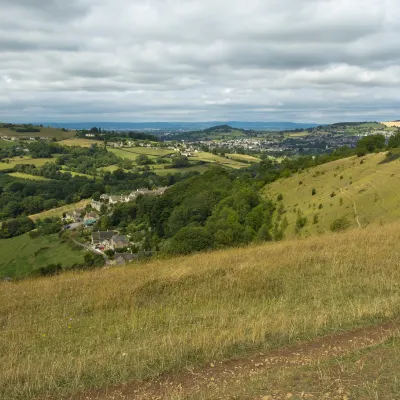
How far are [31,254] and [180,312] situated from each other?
57931 mm

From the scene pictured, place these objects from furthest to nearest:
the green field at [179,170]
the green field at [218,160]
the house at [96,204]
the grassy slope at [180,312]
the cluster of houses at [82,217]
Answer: the green field at [218,160]
the green field at [179,170]
the house at [96,204]
the cluster of houses at [82,217]
the grassy slope at [180,312]

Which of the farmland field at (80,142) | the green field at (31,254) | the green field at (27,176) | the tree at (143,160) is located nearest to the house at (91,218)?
the green field at (31,254)

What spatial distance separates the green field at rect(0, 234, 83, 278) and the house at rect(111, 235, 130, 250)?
5.30m

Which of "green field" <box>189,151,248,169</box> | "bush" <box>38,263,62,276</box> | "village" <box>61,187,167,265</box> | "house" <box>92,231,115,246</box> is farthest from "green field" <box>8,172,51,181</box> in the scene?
"bush" <box>38,263,62,276</box>

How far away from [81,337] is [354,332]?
161 inches

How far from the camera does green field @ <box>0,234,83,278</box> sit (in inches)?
1964

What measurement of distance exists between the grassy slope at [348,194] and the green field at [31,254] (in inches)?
1203

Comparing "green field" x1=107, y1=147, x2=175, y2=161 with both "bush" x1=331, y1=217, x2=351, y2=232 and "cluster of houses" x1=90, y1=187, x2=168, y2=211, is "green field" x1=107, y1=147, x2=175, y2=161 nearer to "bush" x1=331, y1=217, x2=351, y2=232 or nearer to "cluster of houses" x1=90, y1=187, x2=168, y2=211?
"cluster of houses" x1=90, y1=187, x2=168, y2=211

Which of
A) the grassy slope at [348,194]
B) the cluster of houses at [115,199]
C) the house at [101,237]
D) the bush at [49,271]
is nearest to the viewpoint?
the bush at [49,271]

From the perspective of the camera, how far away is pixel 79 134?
18000 centimetres

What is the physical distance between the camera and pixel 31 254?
5809 centimetres

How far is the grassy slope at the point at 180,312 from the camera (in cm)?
470

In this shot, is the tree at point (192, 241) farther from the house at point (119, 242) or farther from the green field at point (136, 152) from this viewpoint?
the green field at point (136, 152)

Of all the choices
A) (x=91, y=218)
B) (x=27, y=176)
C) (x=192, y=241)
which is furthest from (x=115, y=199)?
(x=192, y=241)
